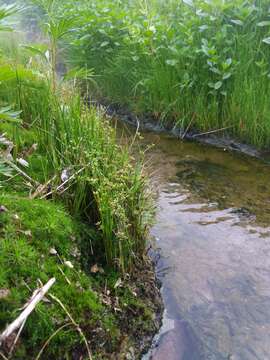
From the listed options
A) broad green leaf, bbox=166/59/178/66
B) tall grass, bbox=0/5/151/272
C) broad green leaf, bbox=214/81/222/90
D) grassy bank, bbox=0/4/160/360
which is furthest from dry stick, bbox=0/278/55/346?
broad green leaf, bbox=166/59/178/66

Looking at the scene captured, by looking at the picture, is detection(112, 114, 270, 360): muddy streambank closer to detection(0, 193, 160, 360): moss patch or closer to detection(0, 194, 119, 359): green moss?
detection(0, 193, 160, 360): moss patch

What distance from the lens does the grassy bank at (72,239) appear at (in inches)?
76.8

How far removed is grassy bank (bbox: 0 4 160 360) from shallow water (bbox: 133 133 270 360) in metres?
0.23

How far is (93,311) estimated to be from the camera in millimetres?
2133

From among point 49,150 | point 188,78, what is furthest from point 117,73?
point 49,150

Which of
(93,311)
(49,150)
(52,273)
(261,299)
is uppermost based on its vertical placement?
(49,150)

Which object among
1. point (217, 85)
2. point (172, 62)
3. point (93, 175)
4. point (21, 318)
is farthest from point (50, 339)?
point (172, 62)

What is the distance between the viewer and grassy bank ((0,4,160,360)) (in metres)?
1.95

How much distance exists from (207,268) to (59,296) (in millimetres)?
1311

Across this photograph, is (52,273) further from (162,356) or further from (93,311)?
(162,356)

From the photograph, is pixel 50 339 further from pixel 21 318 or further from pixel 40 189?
pixel 40 189

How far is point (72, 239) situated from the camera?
2.45 m

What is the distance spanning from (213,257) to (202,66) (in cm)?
306

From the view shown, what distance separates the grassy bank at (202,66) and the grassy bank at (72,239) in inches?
96.1
